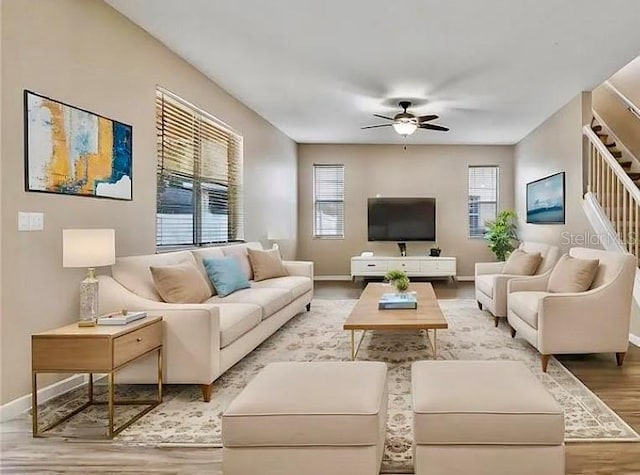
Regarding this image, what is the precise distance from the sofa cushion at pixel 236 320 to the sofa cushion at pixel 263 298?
17 centimetres

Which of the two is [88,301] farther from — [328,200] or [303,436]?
[328,200]

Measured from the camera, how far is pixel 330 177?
32.8 feet

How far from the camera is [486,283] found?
5.73m

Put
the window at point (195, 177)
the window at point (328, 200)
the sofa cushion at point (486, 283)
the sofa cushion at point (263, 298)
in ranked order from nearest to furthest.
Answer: the sofa cushion at point (263, 298) → the window at point (195, 177) → the sofa cushion at point (486, 283) → the window at point (328, 200)

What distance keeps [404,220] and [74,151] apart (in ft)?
23.8

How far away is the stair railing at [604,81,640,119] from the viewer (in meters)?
6.72

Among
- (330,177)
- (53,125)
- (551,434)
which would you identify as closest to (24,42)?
(53,125)

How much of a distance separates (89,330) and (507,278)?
4.21 metres

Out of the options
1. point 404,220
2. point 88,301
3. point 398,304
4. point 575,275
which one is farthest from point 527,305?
point 404,220

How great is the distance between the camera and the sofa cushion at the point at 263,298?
13.9ft

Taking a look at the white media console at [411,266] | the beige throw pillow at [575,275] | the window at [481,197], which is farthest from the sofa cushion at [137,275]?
the window at [481,197]

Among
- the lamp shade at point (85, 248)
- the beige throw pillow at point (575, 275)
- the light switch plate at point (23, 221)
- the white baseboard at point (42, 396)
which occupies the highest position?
the light switch plate at point (23, 221)

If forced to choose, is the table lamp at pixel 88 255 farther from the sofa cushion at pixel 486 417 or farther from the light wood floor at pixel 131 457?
the sofa cushion at pixel 486 417

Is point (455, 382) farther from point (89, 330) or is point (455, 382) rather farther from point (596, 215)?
point (596, 215)
